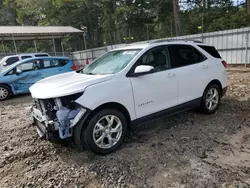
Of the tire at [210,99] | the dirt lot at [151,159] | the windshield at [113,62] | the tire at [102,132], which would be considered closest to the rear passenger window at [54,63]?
the dirt lot at [151,159]

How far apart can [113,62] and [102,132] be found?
4.25ft

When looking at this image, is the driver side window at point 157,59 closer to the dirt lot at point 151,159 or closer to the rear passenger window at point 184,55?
the rear passenger window at point 184,55

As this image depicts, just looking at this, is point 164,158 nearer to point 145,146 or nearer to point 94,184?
point 145,146

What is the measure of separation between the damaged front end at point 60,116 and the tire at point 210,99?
2.72 metres

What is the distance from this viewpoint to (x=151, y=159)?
2922 millimetres

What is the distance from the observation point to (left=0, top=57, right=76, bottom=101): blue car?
7.59 metres

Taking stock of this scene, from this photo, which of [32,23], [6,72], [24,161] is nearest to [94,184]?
[24,161]

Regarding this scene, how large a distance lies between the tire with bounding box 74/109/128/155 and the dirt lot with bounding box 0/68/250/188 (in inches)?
6.1

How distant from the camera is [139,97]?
3.27 metres

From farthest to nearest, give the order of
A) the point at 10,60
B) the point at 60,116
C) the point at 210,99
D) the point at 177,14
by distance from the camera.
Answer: the point at 177,14
the point at 10,60
the point at 210,99
the point at 60,116

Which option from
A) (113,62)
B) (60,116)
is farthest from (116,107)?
(113,62)

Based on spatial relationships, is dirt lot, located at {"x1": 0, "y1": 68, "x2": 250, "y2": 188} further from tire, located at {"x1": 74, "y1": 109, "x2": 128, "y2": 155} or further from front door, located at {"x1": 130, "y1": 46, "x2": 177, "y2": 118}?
front door, located at {"x1": 130, "y1": 46, "x2": 177, "y2": 118}

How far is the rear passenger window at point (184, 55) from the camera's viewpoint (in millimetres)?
3848

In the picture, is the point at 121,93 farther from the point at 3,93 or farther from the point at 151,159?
the point at 3,93
